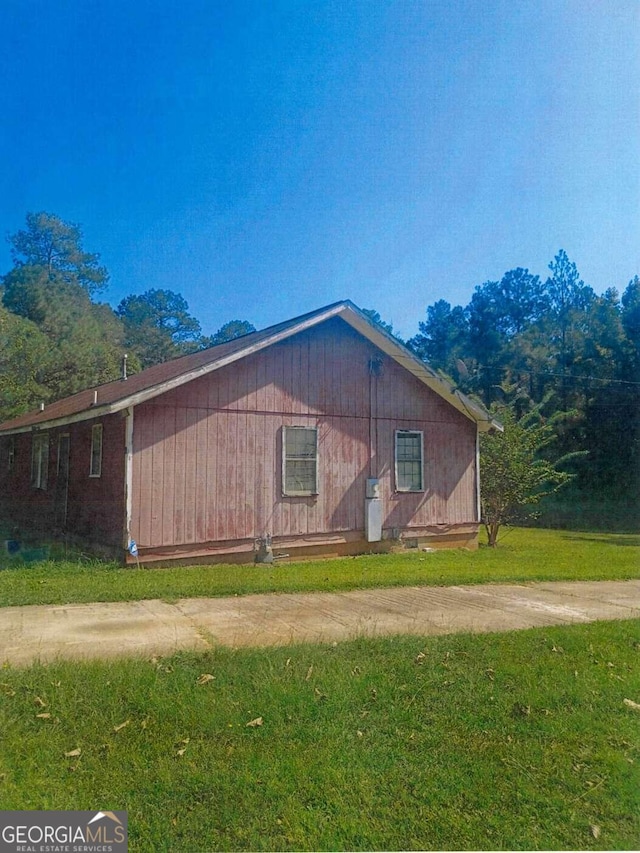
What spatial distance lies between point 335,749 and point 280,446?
820cm

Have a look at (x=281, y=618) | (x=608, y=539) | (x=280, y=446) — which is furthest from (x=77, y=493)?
(x=608, y=539)

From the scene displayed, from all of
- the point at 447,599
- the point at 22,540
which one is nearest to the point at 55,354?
the point at 22,540

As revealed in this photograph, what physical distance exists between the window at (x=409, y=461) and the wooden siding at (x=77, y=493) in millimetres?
5606

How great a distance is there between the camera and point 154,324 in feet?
119

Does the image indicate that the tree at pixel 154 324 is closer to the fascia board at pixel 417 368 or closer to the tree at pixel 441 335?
the tree at pixel 441 335

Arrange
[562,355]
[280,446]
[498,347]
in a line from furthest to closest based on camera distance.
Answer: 1. [498,347]
2. [562,355]
3. [280,446]

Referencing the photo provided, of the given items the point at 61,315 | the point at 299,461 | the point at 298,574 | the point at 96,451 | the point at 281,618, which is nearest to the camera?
the point at 281,618

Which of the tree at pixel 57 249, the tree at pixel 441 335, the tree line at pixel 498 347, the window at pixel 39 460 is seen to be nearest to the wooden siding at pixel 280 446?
the tree line at pixel 498 347

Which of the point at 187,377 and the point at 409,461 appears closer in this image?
the point at 187,377

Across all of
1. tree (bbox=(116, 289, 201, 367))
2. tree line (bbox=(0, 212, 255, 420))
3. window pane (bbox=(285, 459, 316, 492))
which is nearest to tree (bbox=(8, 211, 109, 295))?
tree line (bbox=(0, 212, 255, 420))

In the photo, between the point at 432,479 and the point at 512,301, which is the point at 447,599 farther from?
the point at 512,301

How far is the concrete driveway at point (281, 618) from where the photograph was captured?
5.17 meters

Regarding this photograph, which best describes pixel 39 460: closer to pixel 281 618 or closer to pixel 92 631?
pixel 92 631

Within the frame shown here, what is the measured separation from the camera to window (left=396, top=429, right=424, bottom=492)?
42.6ft
